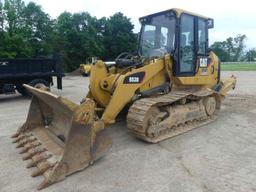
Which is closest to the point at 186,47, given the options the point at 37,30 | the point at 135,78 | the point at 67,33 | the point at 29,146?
the point at 135,78

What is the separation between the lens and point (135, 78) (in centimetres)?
540

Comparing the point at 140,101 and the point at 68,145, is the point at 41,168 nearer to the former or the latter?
the point at 68,145

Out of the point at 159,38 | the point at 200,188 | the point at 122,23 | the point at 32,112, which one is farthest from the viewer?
the point at 122,23

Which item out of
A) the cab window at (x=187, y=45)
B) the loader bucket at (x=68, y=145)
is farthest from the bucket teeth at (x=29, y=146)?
the cab window at (x=187, y=45)

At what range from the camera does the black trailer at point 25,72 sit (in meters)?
10.6

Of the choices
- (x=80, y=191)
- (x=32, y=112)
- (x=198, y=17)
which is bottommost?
(x=80, y=191)

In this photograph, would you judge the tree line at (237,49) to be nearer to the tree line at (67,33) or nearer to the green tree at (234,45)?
the green tree at (234,45)

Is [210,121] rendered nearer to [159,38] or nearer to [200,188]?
[159,38]

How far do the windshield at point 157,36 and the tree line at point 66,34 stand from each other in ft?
78.5

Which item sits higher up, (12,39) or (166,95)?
(12,39)

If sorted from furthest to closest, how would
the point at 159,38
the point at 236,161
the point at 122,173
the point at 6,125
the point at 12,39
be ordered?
the point at 12,39 < the point at 6,125 < the point at 159,38 < the point at 236,161 < the point at 122,173

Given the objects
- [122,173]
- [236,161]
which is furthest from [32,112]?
[236,161]

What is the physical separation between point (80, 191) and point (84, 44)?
97.8 ft

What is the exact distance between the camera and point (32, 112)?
5574 mm
